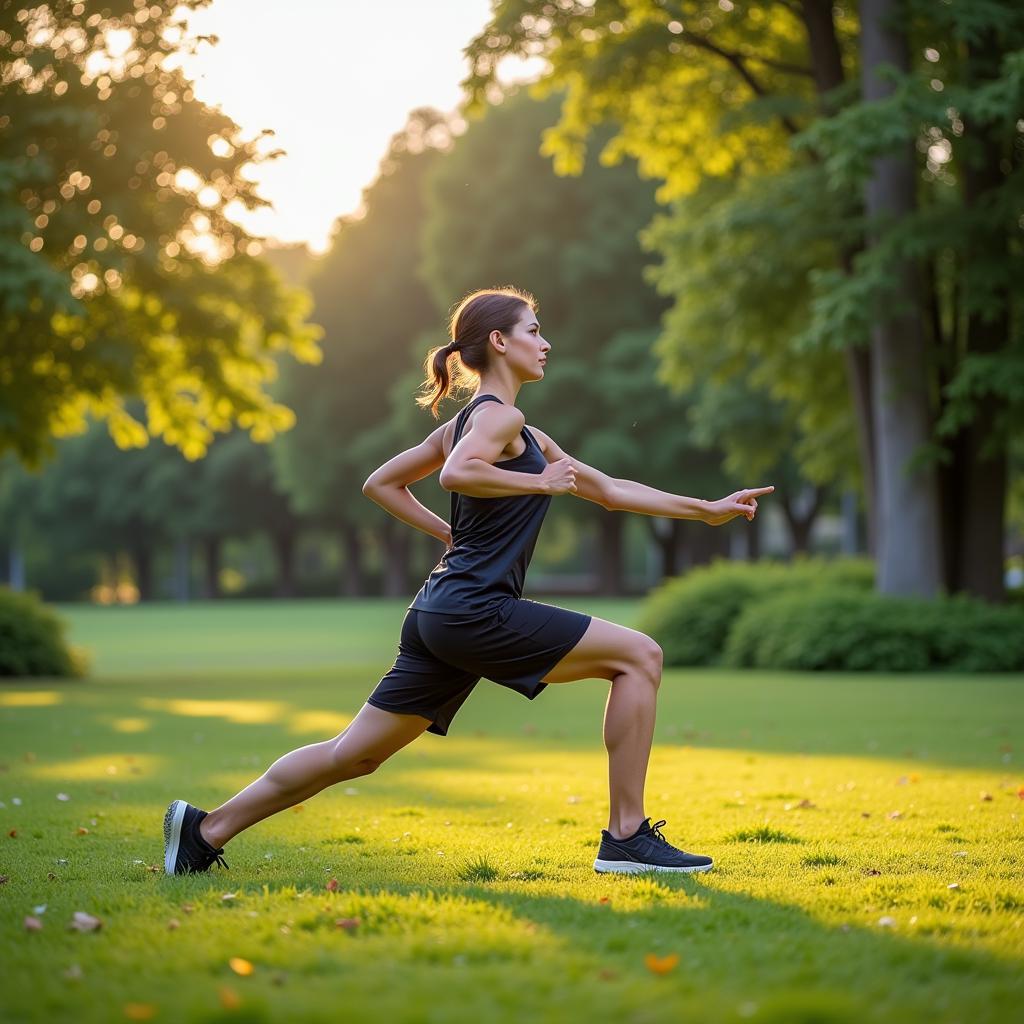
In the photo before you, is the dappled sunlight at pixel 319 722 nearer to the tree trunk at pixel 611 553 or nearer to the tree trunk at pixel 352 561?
the tree trunk at pixel 611 553

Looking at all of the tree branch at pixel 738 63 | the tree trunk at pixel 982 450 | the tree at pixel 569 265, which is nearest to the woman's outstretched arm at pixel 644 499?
the tree trunk at pixel 982 450

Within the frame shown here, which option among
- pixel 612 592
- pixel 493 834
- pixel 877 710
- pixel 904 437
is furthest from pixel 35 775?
pixel 612 592

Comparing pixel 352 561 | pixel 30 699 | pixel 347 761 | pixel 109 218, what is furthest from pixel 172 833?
pixel 352 561

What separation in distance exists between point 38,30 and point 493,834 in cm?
1668

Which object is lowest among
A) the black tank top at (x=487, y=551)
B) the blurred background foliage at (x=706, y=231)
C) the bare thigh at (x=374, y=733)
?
the bare thigh at (x=374, y=733)

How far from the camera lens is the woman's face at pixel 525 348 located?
5.60m

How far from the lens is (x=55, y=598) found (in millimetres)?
86688

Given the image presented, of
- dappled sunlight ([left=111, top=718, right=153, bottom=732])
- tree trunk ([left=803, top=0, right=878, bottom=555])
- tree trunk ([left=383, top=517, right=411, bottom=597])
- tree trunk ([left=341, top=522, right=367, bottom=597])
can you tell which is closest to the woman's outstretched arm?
dappled sunlight ([left=111, top=718, right=153, bottom=732])

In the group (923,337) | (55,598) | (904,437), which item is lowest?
(55,598)

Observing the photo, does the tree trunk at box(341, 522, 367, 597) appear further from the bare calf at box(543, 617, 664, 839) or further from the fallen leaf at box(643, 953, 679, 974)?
the fallen leaf at box(643, 953, 679, 974)

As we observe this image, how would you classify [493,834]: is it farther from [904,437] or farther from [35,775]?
[904,437]

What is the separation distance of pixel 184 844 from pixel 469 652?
139 cm

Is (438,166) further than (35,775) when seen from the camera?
Yes

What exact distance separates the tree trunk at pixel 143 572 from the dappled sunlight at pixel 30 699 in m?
57.9
